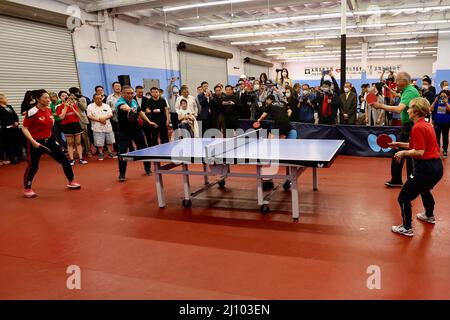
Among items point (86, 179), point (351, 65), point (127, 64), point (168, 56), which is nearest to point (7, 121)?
point (86, 179)

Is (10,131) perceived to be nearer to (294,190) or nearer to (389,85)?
(294,190)

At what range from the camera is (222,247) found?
349cm

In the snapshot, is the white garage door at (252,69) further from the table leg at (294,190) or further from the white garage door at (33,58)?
the table leg at (294,190)

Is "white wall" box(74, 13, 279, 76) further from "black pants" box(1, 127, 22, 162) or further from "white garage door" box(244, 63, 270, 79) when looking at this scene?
"white garage door" box(244, 63, 270, 79)

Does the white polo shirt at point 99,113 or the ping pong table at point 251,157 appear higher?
the white polo shirt at point 99,113

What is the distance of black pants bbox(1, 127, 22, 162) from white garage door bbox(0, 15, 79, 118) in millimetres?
1082

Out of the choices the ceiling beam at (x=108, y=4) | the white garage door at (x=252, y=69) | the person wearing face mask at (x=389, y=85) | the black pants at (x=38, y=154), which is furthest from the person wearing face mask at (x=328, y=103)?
the white garage door at (x=252, y=69)

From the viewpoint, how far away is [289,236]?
3.68m

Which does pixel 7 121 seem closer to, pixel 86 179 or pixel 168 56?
pixel 86 179

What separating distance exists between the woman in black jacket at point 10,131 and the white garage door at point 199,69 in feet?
27.9

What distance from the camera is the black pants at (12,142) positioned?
8227mm

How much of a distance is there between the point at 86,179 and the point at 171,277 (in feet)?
14.4

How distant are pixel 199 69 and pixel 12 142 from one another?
10.4 metres
